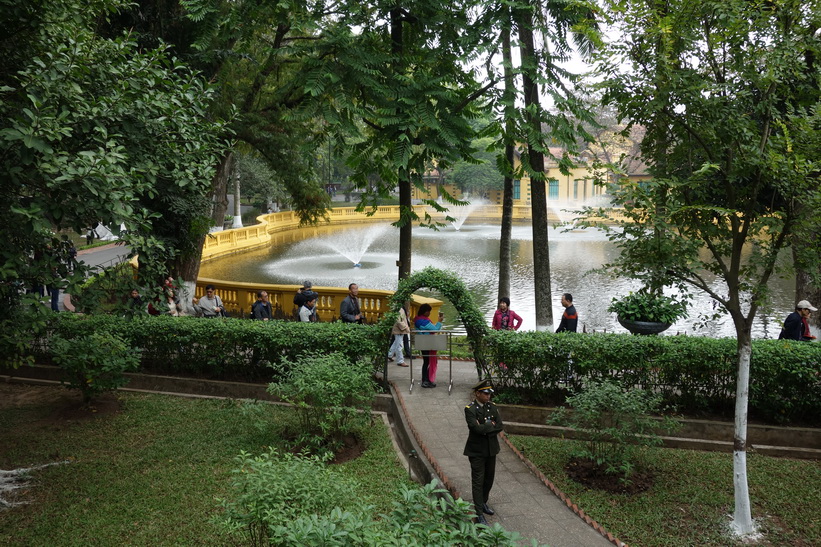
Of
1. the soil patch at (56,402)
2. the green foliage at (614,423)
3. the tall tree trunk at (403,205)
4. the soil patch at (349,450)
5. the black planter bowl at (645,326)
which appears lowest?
the soil patch at (349,450)

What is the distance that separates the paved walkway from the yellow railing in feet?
14.3

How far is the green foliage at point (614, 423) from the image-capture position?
8.51 metres

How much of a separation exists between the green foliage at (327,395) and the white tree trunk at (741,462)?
4.70 m

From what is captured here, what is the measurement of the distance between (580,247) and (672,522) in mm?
28831

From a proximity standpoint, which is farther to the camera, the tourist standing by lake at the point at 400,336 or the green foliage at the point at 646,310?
the green foliage at the point at 646,310

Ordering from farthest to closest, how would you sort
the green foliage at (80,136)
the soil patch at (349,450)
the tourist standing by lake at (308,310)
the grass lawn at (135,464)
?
1. the tourist standing by lake at (308,310)
2. the soil patch at (349,450)
3. the grass lawn at (135,464)
4. the green foliage at (80,136)

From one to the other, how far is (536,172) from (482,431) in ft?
22.3

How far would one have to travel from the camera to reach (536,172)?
12828mm

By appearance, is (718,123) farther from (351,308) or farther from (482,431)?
(351,308)

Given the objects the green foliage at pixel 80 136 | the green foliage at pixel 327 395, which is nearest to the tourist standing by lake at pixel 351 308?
the green foliage at pixel 327 395

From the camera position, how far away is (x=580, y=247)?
35.4 m

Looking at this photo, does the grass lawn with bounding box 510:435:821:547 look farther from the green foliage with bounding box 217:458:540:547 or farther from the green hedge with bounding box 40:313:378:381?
the green hedge with bounding box 40:313:378:381

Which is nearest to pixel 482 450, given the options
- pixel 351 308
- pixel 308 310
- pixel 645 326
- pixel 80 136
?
pixel 80 136

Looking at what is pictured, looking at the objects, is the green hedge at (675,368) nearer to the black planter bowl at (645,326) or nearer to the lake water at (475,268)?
the black planter bowl at (645,326)
